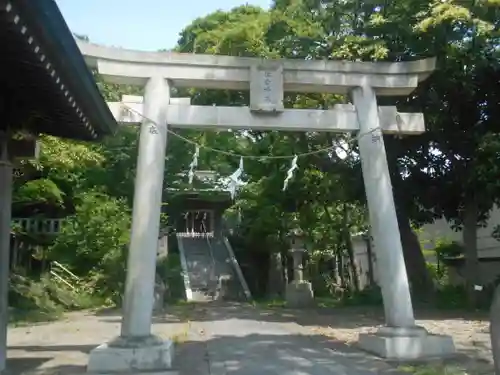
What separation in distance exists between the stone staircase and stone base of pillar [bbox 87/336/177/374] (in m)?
14.0

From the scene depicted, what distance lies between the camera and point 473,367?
27.1 ft

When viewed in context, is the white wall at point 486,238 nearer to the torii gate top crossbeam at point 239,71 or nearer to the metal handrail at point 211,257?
the metal handrail at point 211,257

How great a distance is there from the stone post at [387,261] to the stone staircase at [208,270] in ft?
45.0

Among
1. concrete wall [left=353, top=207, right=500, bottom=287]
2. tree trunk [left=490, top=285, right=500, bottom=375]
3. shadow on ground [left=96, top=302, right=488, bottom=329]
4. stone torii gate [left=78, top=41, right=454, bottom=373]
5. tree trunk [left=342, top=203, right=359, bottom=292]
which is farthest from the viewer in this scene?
concrete wall [left=353, top=207, right=500, bottom=287]

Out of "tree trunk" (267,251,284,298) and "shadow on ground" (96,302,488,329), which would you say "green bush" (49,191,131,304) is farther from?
"tree trunk" (267,251,284,298)

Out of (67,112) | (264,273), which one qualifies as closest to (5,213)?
(67,112)

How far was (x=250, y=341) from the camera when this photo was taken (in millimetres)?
11031

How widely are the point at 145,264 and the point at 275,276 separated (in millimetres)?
16472

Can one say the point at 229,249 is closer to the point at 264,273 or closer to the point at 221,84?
the point at 264,273

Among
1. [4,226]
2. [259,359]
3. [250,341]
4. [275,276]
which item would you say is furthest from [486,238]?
[4,226]

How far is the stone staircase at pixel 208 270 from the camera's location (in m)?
23.3

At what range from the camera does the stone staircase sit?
23266 millimetres

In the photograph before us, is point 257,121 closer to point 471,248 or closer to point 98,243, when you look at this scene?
point 471,248

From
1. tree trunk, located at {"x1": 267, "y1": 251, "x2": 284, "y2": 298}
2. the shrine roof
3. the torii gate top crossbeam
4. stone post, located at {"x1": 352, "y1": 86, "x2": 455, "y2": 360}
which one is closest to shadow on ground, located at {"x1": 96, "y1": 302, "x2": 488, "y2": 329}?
stone post, located at {"x1": 352, "y1": 86, "x2": 455, "y2": 360}
